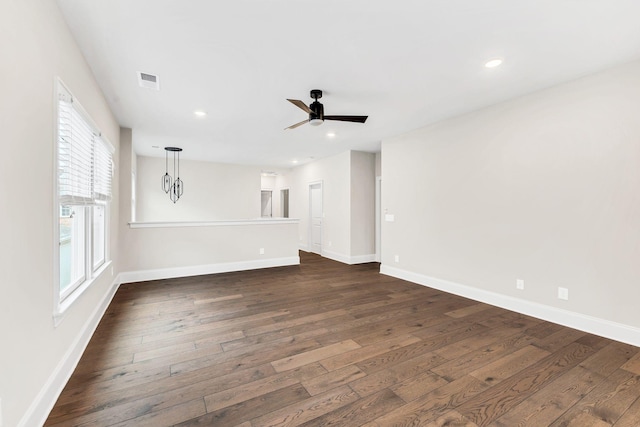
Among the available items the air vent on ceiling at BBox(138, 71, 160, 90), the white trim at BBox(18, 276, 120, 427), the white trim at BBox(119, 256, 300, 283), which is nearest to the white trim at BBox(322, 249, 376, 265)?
the white trim at BBox(119, 256, 300, 283)

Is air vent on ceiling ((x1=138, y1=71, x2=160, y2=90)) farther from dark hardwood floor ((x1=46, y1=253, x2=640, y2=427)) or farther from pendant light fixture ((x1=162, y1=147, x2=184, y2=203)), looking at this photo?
pendant light fixture ((x1=162, y1=147, x2=184, y2=203))

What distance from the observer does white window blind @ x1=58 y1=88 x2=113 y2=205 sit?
2.01 m

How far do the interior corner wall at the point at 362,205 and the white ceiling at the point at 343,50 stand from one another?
248cm

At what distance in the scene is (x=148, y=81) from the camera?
9.82 feet

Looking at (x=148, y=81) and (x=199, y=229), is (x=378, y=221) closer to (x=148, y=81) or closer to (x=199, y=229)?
(x=199, y=229)

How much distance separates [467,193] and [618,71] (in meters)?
1.86

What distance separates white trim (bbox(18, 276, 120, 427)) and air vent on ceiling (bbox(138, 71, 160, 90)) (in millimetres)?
2458

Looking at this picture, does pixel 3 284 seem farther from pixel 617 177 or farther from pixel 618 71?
pixel 618 71

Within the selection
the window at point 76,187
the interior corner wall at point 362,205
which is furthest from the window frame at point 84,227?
the interior corner wall at point 362,205

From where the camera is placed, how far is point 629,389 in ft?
6.46

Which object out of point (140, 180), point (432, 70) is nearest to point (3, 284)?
point (432, 70)

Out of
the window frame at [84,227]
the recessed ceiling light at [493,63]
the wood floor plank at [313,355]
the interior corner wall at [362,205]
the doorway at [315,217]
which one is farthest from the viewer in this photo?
the doorway at [315,217]

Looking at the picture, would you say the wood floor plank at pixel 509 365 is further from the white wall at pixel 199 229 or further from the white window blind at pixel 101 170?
the white wall at pixel 199 229

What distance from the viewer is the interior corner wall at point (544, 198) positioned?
2.70 m
